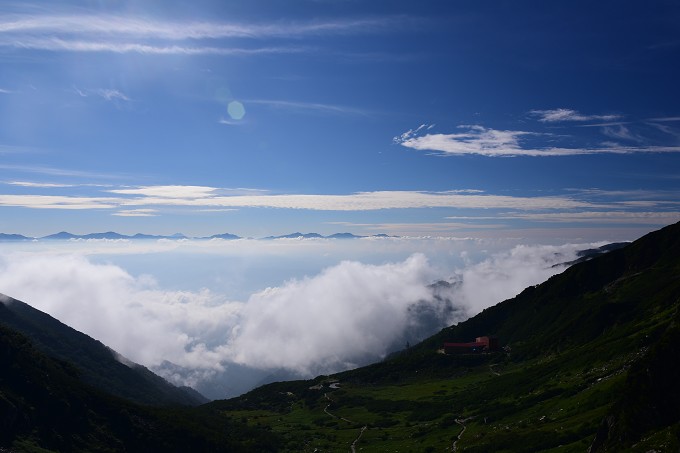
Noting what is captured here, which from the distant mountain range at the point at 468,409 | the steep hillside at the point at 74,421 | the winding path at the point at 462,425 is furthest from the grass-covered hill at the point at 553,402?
the steep hillside at the point at 74,421

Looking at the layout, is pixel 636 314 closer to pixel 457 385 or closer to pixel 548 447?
pixel 457 385

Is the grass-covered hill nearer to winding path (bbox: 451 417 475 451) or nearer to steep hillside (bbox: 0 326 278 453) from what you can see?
winding path (bbox: 451 417 475 451)

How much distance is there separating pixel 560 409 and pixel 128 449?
10986 cm

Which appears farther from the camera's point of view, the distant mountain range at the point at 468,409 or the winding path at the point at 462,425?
the winding path at the point at 462,425

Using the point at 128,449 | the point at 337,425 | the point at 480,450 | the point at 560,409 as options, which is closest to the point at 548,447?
the point at 480,450

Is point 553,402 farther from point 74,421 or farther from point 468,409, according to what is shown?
point 74,421

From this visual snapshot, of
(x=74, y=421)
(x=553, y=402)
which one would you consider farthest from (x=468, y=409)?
(x=74, y=421)

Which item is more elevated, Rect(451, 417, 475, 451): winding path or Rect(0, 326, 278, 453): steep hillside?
Rect(0, 326, 278, 453): steep hillside

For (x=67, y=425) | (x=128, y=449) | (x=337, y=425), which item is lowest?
(x=337, y=425)

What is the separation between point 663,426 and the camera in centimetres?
5991

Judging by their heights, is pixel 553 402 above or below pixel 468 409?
above

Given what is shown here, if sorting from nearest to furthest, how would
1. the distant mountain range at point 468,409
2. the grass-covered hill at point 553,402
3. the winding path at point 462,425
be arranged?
the grass-covered hill at point 553,402 < the distant mountain range at point 468,409 < the winding path at point 462,425

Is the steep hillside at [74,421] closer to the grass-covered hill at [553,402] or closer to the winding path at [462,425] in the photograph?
the grass-covered hill at [553,402]

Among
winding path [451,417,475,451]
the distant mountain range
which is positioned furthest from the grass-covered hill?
winding path [451,417,475,451]
